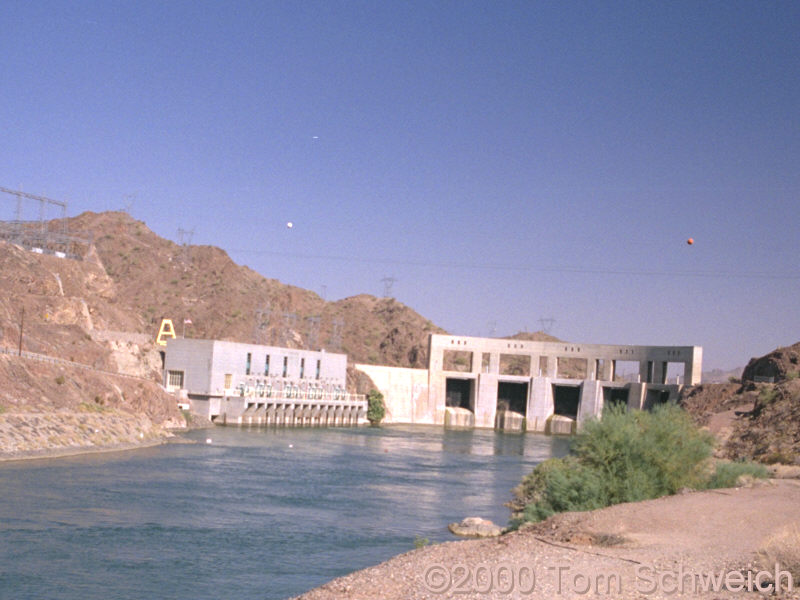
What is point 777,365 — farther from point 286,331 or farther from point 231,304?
point 231,304

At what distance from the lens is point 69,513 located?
82.2 ft

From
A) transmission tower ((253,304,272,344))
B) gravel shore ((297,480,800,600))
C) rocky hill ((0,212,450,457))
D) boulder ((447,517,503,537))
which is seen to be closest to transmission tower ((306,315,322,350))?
rocky hill ((0,212,450,457))

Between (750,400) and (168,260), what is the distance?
7851 centimetres

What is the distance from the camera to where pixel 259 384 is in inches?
2685

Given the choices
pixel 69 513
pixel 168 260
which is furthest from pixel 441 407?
pixel 69 513

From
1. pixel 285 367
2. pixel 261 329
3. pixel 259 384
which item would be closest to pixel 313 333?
pixel 261 329

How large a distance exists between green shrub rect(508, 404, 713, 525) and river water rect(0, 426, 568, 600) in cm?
542

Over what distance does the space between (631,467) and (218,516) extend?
13.2m

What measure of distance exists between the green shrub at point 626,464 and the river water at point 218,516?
5417mm

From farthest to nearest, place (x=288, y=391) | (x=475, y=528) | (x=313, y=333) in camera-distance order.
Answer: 1. (x=313, y=333)
2. (x=288, y=391)
3. (x=475, y=528)

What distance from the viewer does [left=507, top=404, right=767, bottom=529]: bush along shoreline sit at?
19656 millimetres

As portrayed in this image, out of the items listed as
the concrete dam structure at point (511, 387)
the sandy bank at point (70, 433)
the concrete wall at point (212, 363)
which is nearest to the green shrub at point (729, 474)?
the sandy bank at point (70, 433)

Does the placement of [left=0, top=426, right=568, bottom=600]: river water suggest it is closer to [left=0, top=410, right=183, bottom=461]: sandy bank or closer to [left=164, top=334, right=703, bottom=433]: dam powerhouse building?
[left=0, top=410, right=183, bottom=461]: sandy bank

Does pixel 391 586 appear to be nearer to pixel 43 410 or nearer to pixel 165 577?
pixel 165 577
